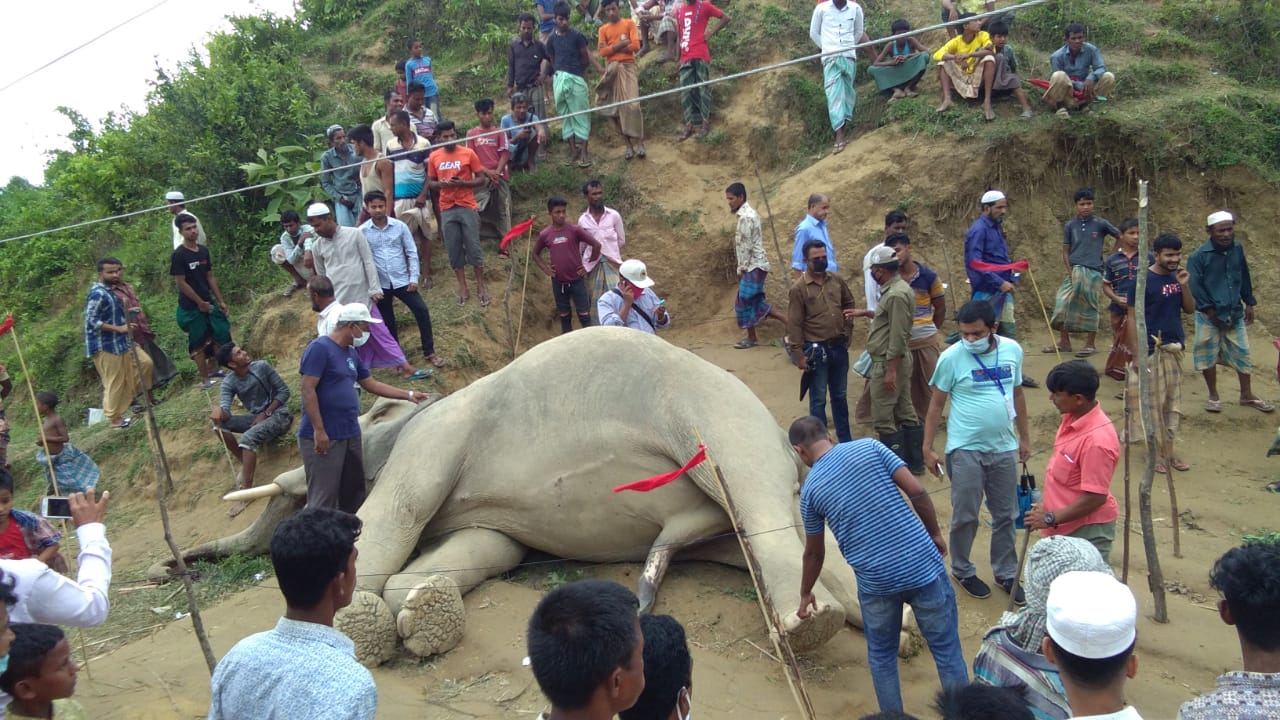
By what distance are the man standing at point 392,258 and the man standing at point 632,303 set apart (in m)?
2.07

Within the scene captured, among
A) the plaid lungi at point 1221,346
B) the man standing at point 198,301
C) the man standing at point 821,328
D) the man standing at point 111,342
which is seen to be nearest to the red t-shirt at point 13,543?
the man standing at point 111,342

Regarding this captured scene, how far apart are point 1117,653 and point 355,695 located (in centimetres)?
204

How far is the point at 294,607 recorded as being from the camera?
2734 mm

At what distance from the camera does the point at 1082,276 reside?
30.5 ft

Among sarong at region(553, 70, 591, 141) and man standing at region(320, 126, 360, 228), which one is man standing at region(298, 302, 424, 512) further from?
sarong at region(553, 70, 591, 141)

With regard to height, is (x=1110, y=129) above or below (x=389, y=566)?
above

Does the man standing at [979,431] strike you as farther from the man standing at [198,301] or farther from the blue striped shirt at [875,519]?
the man standing at [198,301]

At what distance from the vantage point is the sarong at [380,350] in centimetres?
820

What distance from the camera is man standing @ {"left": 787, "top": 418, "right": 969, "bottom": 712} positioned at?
400 cm

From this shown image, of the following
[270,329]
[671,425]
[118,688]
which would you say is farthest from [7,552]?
[270,329]

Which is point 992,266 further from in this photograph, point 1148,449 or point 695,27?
point 695,27

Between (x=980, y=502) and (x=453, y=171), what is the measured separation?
21.0 feet

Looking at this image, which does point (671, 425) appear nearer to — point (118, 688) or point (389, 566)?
point (389, 566)

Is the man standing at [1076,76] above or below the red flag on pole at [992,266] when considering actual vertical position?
above
